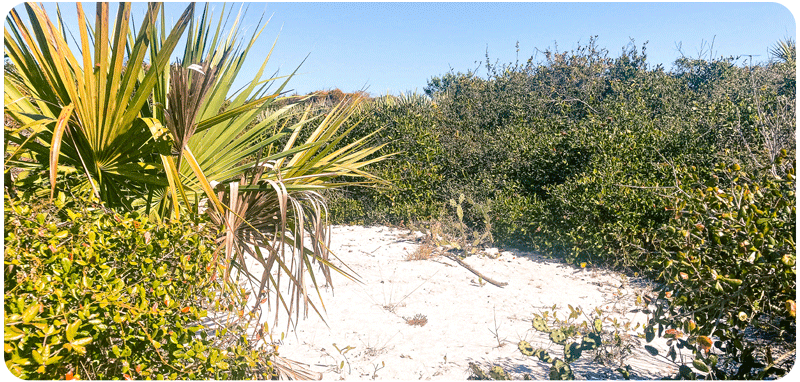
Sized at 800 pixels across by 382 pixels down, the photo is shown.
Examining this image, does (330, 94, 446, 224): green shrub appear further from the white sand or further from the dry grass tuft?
the white sand

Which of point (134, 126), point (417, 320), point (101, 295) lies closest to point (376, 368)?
point (417, 320)

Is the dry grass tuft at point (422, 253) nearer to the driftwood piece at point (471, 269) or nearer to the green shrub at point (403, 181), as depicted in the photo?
the driftwood piece at point (471, 269)

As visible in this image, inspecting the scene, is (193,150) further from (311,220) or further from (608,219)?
(608,219)

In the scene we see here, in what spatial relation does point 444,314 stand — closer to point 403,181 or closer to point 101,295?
point 101,295

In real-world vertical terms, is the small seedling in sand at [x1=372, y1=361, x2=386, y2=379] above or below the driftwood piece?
below

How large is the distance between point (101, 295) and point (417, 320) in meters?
2.29

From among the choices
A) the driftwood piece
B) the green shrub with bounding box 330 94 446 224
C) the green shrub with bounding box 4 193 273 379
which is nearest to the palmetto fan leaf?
the green shrub with bounding box 4 193 273 379

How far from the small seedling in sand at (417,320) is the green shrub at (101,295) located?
1.55m

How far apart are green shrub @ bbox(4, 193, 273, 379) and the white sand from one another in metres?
1.05

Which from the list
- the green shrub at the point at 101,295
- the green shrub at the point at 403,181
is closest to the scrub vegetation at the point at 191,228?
the green shrub at the point at 101,295

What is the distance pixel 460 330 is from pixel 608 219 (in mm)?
2310

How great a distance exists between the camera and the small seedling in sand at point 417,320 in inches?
137

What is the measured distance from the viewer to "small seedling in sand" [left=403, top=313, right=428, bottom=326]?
3.48 metres

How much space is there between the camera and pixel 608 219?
4.76 metres
